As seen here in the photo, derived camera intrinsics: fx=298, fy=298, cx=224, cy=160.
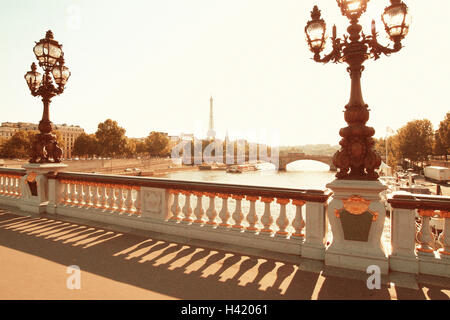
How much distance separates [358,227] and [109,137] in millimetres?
80306

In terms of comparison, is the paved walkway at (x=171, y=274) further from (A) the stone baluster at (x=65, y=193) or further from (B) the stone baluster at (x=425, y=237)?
(A) the stone baluster at (x=65, y=193)

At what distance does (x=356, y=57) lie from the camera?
17.0ft

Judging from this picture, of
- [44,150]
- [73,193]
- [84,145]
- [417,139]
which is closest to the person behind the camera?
[73,193]

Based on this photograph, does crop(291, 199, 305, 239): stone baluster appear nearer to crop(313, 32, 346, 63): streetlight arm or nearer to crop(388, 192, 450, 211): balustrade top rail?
crop(388, 192, 450, 211): balustrade top rail

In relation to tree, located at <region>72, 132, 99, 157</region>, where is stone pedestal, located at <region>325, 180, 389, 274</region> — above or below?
below

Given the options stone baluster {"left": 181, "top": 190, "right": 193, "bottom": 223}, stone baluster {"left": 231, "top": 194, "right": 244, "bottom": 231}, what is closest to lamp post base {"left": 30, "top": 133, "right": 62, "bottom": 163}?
stone baluster {"left": 181, "top": 190, "right": 193, "bottom": 223}

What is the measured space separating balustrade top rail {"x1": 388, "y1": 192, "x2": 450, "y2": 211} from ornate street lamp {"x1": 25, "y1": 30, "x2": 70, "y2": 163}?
31.8ft

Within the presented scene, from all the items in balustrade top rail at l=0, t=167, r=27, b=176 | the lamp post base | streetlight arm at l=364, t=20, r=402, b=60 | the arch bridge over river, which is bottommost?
the arch bridge over river

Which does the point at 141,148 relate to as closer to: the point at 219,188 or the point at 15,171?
the point at 15,171

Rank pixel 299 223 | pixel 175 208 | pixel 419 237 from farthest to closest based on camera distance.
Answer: pixel 175 208, pixel 299 223, pixel 419 237

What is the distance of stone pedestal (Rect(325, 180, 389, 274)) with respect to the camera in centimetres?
488

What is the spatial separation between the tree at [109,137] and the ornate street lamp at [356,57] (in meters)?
79.0

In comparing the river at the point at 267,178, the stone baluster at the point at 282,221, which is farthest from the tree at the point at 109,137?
the stone baluster at the point at 282,221

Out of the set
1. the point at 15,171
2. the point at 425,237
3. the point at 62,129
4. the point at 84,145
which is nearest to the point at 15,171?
the point at 15,171
